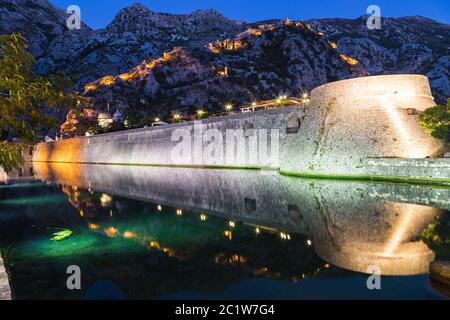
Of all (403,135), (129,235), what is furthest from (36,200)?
(403,135)

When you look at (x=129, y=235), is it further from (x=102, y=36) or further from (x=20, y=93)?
(x=102, y=36)

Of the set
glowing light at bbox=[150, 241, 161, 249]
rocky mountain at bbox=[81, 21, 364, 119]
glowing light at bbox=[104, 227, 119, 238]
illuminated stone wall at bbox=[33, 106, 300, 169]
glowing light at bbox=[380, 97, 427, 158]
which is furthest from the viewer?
rocky mountain at bbox=[81, 21, 364, 119]

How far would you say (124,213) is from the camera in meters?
16.6

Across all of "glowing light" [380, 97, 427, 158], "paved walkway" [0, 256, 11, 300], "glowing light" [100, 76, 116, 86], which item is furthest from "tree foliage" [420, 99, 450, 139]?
"glowing light" [100, 76, 116, 86]

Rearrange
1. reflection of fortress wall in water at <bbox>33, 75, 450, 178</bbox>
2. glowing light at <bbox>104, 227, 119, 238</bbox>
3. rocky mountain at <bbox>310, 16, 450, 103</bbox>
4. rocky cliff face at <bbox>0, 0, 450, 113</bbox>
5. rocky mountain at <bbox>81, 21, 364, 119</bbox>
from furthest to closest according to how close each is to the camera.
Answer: rocky mountain at <bbox>310, 16, 450, 103</bbox> < rocky cliff face at <bbox>0, 0, 450, 113</bbox> < rocky mountain at <bbox>81, 21, 364, 119</bbox> < reflection of fortress wall in water at <bbox>33, 75, 450, 178</bbox> < glowing light at <bbox>104, 227, 119, 238</bbox>

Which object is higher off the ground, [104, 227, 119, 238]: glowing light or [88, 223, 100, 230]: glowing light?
[88, 223, 100, 230]: glowing light

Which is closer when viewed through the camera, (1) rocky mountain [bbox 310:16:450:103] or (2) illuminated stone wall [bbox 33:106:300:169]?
(2) illuminated stone wall [bbox 33:106:300:169]

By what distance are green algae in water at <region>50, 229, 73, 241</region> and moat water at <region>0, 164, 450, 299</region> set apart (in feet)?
0.50

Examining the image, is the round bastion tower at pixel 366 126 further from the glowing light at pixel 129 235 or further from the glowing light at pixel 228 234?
the glowing light at pixel 129 235

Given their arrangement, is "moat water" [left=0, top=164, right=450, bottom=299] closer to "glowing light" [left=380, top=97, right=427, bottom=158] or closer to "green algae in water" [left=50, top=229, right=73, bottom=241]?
"green algae in water" [left=50, top=229, right=73, bottom=241]

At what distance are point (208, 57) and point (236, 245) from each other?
4360 inches

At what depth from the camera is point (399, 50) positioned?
135000 mm

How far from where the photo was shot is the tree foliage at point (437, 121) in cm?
2359

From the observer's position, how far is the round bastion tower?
81.1 feet
